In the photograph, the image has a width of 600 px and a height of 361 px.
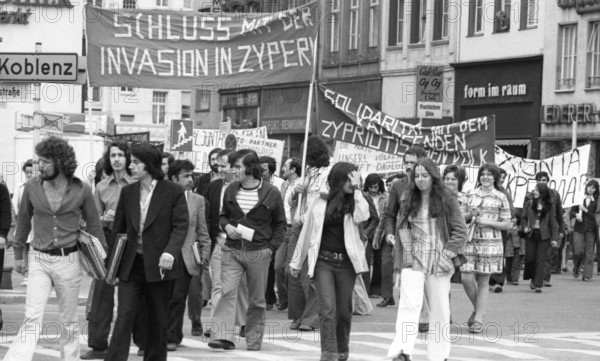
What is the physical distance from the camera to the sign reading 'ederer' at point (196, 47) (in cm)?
1806

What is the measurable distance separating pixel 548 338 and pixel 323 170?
298cm

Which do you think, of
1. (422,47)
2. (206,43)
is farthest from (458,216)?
(422,47)

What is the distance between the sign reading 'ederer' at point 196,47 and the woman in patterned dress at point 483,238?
2956mm

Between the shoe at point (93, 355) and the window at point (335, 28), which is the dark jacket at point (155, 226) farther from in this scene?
the window at point (335, 28)

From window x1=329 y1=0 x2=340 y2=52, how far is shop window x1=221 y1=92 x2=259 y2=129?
619 centimetres

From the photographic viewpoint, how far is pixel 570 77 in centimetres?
4159

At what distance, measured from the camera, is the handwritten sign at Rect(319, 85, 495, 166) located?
2219 centimetres

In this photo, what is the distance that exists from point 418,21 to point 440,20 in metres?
1.47

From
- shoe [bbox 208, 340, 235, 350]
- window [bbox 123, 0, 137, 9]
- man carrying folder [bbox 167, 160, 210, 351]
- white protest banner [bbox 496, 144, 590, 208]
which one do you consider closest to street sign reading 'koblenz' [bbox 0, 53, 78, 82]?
man carrying folder [bbox 167, 160, 210, 351]

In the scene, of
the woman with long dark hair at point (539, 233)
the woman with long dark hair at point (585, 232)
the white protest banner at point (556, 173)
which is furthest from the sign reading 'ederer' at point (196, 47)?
the woman with long dark hair at point (585, 232)

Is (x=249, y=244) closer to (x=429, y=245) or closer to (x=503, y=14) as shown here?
(x=429, y=245)

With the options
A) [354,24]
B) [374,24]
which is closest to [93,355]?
[374,24]

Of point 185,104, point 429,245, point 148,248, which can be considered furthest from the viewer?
point 185,104

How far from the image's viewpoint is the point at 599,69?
40.7 meters
